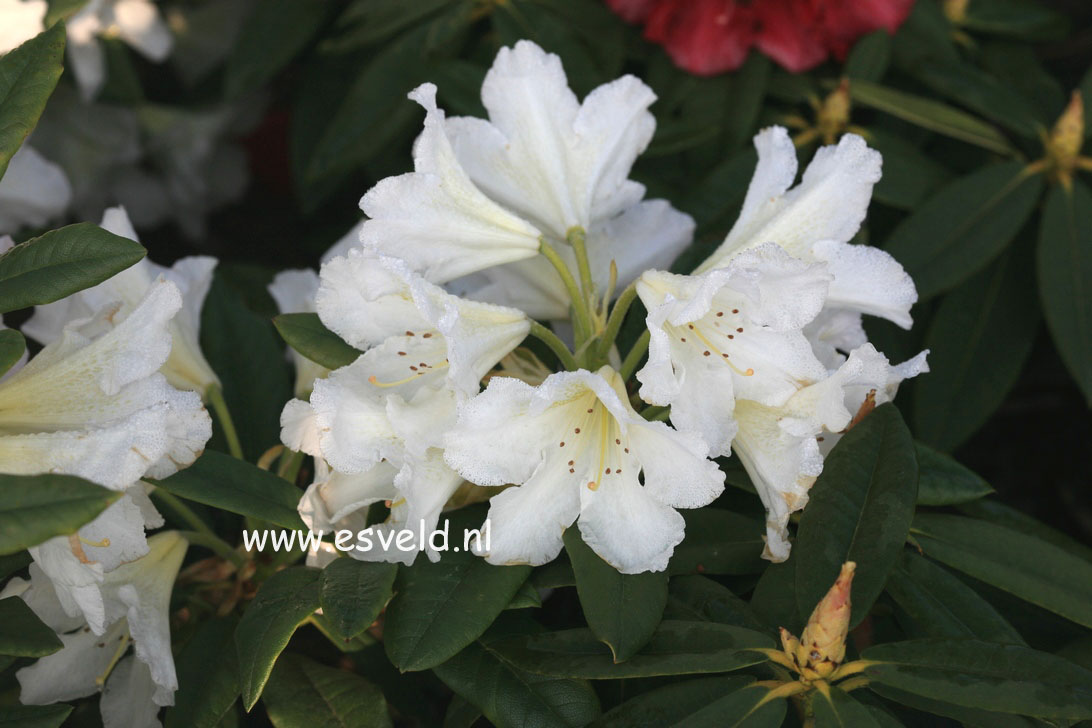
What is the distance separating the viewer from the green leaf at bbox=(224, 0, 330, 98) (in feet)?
5.01

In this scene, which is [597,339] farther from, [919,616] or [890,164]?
[890,164]

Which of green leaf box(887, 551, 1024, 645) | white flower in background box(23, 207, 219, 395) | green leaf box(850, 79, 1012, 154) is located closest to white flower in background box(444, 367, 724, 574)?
green leaf box(887, 551, 1024, 645)

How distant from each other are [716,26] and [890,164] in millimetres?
274

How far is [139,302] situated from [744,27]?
0.81 metres

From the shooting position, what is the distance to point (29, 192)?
1.20 meters

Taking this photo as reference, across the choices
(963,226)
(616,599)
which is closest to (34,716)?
(616,599)

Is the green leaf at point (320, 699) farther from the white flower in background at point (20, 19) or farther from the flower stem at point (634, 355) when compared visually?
the white flower in background at point (20, 19)

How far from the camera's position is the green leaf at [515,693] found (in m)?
0.78

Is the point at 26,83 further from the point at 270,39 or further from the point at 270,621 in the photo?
the point at 270,39

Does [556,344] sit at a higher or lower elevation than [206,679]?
higher

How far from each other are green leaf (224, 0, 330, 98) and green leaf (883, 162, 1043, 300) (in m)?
0.88

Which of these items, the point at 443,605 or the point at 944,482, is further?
the point at 944,482

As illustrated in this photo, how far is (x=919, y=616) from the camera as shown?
0.83 m

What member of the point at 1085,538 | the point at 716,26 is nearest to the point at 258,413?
the point at 716,26
